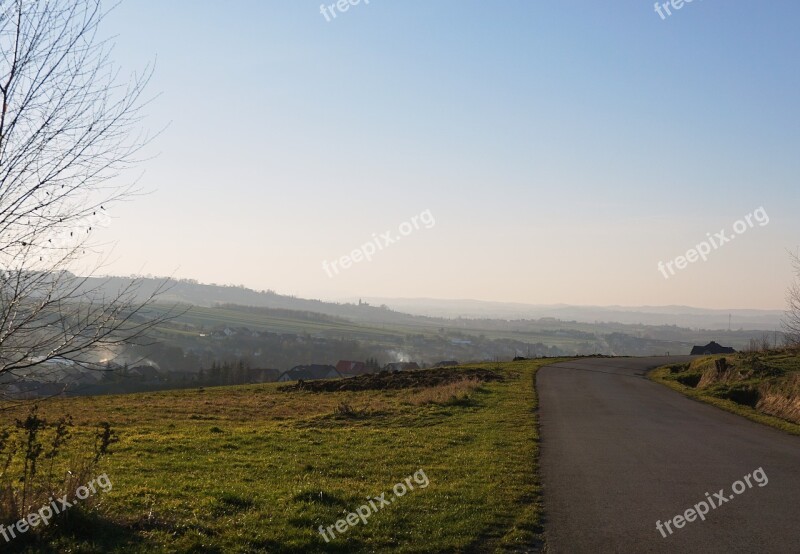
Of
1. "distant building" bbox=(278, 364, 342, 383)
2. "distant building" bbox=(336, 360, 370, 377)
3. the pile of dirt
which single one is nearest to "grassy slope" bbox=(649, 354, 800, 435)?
the pile of dirt

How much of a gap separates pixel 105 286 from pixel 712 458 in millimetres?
11808

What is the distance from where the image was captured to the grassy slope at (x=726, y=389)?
1883 centimetres

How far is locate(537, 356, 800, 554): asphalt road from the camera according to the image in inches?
318

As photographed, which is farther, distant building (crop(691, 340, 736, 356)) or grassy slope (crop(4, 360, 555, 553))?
distant building (crop(691, 340, 736, 356))

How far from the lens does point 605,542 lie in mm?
7887

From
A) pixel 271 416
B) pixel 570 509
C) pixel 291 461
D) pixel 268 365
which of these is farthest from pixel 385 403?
pixel 268 365

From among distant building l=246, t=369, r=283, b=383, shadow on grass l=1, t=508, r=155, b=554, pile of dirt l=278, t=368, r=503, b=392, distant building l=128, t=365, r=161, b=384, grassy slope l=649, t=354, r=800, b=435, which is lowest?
distant building l=246, t=369, r=283, b=383

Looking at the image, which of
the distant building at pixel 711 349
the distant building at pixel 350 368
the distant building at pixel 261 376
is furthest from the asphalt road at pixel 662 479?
the distant building at pixel 350 368

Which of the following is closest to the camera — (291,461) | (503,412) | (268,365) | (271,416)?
(291,461)

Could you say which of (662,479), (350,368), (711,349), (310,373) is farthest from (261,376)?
(662,479)

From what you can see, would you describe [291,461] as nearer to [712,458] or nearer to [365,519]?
[365,519]

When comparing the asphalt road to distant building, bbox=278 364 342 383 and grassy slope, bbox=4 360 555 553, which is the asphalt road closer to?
grassy slope, bbox=4 360 555 553

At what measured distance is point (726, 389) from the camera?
26078mm

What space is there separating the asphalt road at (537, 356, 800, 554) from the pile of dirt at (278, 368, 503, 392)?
12.5 meters
